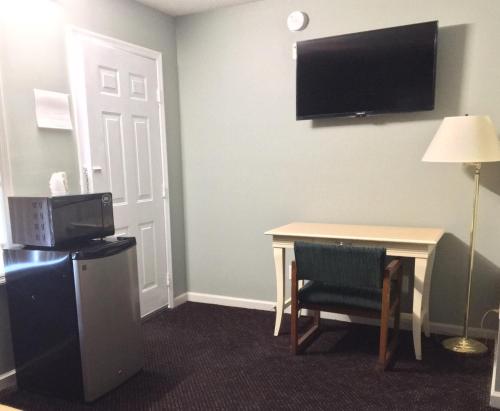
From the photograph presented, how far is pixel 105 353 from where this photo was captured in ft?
6.87

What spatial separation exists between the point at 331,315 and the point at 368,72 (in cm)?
182

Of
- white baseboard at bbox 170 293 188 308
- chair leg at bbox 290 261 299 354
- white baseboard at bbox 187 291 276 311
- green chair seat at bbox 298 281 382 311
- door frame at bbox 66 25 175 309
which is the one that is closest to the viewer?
green chair seat at bbox 298 281 382 311

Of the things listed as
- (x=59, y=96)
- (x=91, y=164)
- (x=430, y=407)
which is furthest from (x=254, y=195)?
(x=430, y=407)

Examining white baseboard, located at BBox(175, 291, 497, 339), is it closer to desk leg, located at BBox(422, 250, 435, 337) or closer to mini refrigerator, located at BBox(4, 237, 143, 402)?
desk leg, located at BBox(422, 250, 435, 337)

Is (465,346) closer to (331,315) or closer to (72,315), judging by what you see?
(331,315)

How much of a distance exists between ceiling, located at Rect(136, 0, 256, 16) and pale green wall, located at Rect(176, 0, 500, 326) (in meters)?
0.08

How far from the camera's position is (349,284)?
224 centimetres

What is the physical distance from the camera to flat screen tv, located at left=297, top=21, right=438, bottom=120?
2561 millimetres

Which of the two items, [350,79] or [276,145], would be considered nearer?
[350,79]

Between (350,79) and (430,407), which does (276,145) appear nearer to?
(350,79)

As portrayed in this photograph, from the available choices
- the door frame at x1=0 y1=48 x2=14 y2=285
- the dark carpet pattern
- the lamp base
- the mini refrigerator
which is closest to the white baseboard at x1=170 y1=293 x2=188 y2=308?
the dark carpet pattern

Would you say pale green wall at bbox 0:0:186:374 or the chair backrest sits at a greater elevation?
pale green wall at bbox 0:0:186:374

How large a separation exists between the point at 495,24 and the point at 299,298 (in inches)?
81.7

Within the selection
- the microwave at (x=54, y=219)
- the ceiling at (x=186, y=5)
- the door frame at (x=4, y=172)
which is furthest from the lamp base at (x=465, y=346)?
the ceiling at (x=186, y=5)
